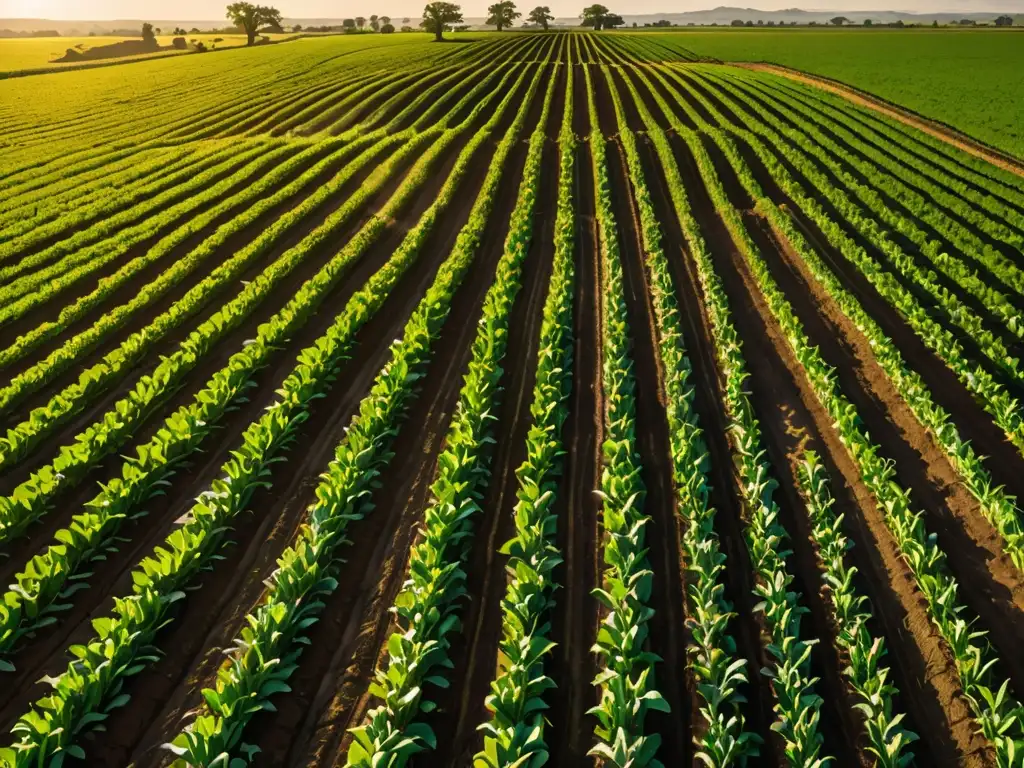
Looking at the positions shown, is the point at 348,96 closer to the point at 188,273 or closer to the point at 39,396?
the point at 188,273

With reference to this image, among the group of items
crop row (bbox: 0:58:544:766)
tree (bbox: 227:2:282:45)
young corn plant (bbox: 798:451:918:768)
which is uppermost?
tree (bbox: 227:2:282:45)

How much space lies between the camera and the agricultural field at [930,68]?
36.1 m

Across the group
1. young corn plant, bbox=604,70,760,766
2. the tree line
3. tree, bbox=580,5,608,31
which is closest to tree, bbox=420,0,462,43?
the tree line

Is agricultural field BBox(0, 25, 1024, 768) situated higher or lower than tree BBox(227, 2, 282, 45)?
lower

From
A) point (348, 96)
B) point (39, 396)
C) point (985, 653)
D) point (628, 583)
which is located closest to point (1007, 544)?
point (985, 653)

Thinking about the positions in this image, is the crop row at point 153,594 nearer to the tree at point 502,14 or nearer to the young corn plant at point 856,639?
the young corn plant at point 856,639

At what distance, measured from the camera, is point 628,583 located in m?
7.47

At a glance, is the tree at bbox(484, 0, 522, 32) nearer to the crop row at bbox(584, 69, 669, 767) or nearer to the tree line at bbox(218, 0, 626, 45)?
the tree line at bbox(218, 0, 626, 45)

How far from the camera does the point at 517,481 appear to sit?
996 centimetres

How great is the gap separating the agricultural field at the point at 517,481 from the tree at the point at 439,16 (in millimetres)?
83861

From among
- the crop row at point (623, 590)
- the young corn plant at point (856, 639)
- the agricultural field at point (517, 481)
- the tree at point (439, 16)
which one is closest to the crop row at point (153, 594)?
the agricultural field at point (517, 481)

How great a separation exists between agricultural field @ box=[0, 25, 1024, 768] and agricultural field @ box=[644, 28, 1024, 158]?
17071 mm

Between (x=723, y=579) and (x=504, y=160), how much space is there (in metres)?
24.0

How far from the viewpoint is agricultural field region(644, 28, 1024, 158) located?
3609cm
